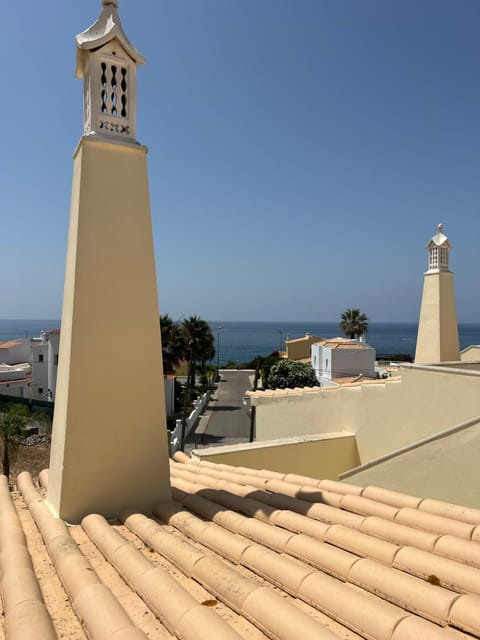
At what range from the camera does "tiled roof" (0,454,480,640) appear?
2.20 m

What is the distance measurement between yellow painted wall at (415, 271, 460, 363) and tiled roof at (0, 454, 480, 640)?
804 centimetres

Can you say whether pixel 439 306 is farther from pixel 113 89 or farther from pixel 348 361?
pixel 348 361

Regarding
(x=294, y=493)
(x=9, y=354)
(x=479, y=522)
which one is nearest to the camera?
(x=479, y=522)

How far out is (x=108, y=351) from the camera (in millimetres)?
4199

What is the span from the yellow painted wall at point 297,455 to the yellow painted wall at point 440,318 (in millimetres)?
3755

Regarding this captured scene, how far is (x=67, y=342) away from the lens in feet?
13.5

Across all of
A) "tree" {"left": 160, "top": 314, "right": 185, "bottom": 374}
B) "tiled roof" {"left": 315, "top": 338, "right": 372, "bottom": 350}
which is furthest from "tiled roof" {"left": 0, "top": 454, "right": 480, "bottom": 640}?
"tiled roof" {"left": 315, "top": 338, "right": 372, "bottom": 350}

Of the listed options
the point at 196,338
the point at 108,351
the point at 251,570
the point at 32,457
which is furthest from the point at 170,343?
the point at 251,570

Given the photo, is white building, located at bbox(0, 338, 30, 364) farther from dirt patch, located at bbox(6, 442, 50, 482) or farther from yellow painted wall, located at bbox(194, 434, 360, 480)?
yellow painted wall, located at bbox(194, 434, 360, 480)

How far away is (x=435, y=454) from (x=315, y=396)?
4.48 m

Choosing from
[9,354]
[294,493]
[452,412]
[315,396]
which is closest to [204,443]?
[315,396]

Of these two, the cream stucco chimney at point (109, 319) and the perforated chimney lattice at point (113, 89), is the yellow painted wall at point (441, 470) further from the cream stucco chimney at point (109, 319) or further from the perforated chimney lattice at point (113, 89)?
the perforated chimney lattice at point (113, 89)

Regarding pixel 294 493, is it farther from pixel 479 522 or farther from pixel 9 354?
pixel 9 354

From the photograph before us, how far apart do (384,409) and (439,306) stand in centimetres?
394
